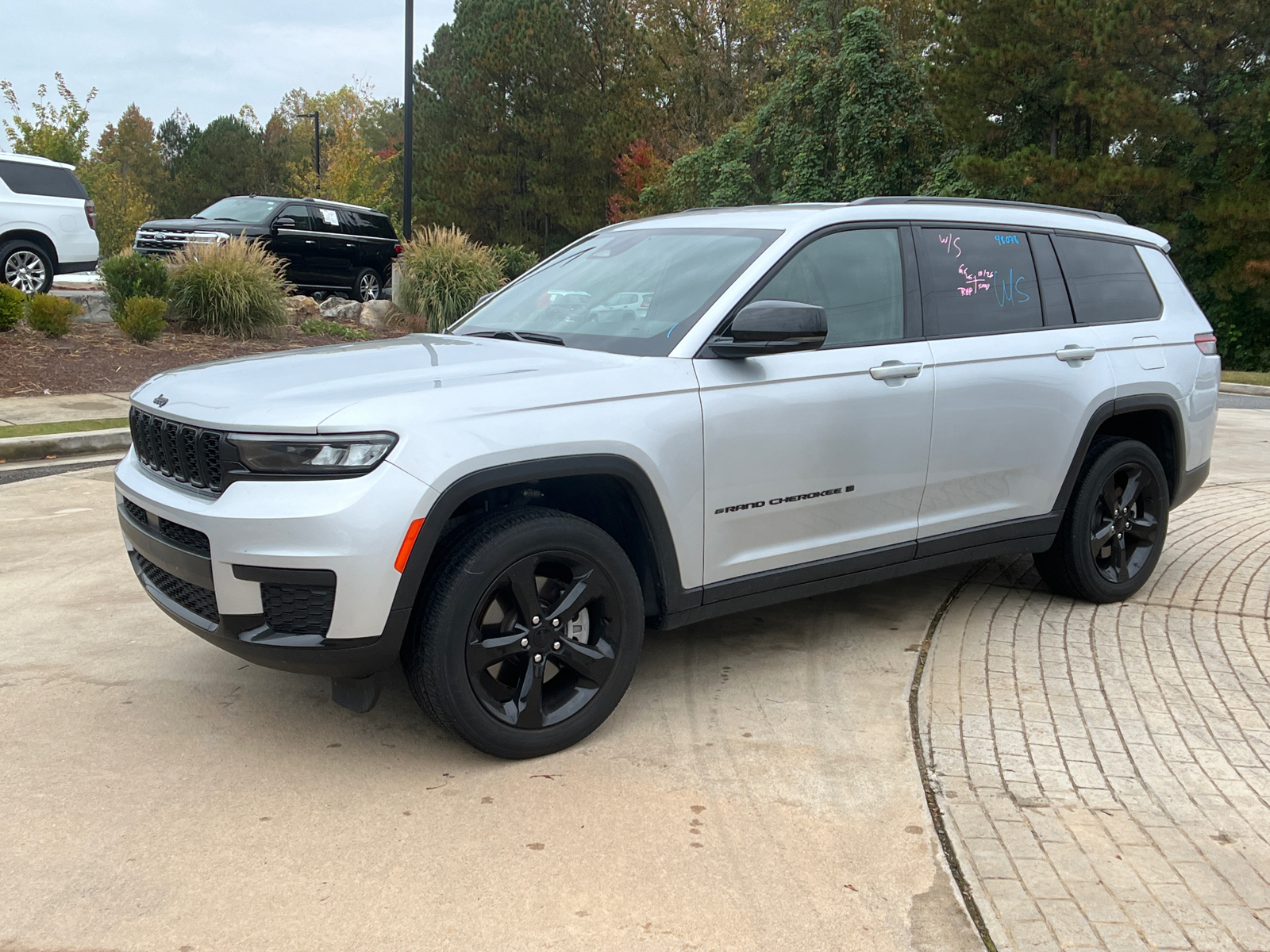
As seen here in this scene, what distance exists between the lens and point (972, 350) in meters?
4.83

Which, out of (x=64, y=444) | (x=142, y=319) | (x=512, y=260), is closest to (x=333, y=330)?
(x=142, y=319)

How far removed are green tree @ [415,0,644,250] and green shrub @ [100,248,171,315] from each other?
27.0 meters

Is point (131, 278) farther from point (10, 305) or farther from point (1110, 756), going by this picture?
point (1110, 756)

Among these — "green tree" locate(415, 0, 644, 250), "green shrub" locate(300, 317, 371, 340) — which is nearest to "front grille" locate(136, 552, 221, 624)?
"green shrub" locate(300, 317, 371, 340)

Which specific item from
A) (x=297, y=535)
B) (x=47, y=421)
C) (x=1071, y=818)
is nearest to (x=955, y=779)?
(x=1071, y=818)

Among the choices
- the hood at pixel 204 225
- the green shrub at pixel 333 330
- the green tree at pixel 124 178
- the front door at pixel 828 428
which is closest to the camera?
the front door at pixel 828 428

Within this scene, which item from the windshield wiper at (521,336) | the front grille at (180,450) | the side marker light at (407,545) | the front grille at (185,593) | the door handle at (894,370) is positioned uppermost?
the windshield wiper at (521,336)

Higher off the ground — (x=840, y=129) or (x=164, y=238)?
(x=840, y=129)

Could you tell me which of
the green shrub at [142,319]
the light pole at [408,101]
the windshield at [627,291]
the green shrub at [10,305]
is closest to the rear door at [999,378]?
the windshield at [627,291]

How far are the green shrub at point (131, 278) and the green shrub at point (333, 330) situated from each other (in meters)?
2.15

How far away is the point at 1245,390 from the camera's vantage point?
19.4 meters

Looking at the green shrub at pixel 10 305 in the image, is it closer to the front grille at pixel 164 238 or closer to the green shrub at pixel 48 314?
the green shrub at pixel 48 314

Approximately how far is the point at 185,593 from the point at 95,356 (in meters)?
11.0

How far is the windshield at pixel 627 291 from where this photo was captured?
14.0ft
